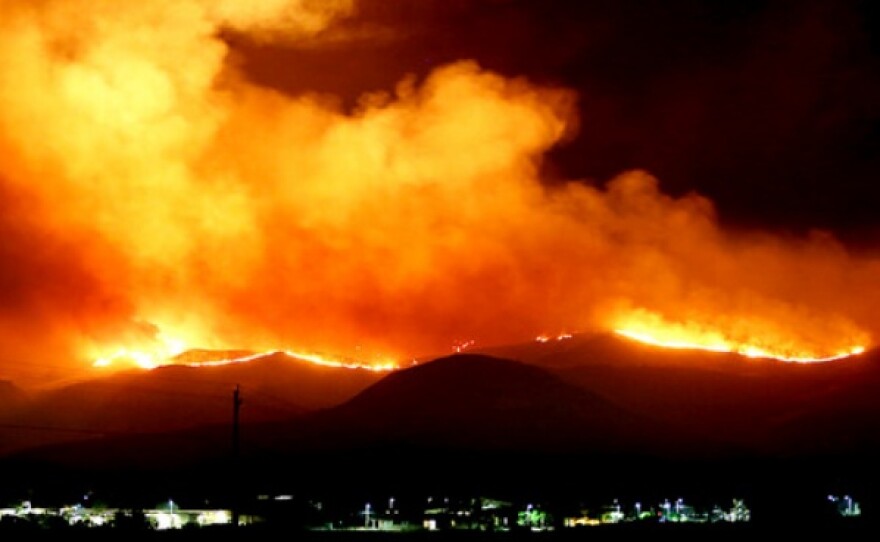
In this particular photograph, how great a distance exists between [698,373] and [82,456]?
315 ft

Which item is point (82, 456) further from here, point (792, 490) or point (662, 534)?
point (662, 534)

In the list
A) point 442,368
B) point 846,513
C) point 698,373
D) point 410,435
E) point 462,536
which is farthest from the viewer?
point 698,373

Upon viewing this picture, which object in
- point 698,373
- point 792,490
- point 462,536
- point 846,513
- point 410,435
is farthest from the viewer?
point 698,373

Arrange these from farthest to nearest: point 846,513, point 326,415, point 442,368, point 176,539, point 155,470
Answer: point 442,368, point 326,415, point 155,470, point 846,513, point 176,539

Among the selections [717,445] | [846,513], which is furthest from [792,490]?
[717,445]

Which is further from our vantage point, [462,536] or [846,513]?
[846,513]

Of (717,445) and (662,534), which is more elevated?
(717,445)

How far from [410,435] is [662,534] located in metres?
91.0

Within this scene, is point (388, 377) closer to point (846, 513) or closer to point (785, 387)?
point (785, 387)

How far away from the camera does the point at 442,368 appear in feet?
599

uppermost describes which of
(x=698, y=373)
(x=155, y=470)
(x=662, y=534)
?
(x=698, y=373)

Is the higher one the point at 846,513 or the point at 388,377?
the point at 388,377

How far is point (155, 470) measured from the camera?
462 ft

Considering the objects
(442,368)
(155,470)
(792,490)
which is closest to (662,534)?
(792,490)
